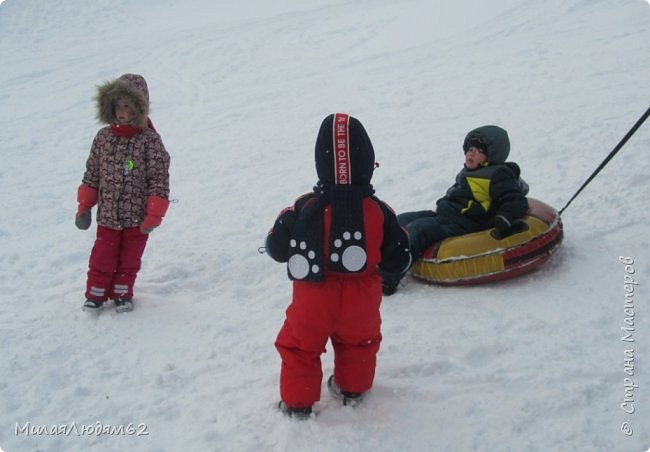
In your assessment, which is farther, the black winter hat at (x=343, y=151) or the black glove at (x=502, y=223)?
the black glove at (x=502, y=223)

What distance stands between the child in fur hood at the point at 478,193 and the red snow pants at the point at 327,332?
5.15 feet

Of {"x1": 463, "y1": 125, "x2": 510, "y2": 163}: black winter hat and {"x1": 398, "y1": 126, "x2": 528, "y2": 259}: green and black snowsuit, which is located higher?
{"x1": 463, "y1": 125, "x2": 510, "y2": 163}: black winter hat

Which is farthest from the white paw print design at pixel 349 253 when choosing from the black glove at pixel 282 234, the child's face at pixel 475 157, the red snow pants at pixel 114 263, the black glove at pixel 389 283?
the child's face at pixel 475 157

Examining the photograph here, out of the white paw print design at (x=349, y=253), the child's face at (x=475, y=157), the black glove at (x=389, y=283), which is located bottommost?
the black glove at (x=389, y=283)

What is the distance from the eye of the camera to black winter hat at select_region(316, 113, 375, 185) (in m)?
3.04

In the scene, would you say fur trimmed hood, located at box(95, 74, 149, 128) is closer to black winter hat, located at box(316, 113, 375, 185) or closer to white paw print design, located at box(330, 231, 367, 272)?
black winter hat, located at box(316, 113, 375, 185)

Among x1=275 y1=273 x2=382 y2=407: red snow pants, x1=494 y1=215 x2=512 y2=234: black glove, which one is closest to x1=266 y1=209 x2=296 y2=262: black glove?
x1=275 y1=273 x2=382 y2=407: red snow pants

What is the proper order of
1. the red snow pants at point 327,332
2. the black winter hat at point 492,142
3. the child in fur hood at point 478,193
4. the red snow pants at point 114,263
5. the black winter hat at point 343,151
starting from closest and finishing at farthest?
1. the black winter hat at point 343,151
2. the red snow pants at point 327,332
3. the red snow pants at point 114,263
4. the child in fur hood at point 478,193
5. the black winter hat at point 492,142

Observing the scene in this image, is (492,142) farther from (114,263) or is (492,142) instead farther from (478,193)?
(114,263)

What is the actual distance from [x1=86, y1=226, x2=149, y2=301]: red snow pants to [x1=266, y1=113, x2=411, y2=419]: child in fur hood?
5.86 ft

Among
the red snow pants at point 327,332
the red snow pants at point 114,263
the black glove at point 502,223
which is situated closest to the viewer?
the red snow pants at point 327,332

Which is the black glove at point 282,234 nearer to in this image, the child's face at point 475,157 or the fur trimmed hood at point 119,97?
the fur trimmed hood at point 119,97

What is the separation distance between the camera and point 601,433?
311cm

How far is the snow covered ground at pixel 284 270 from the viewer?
10.9 feet
